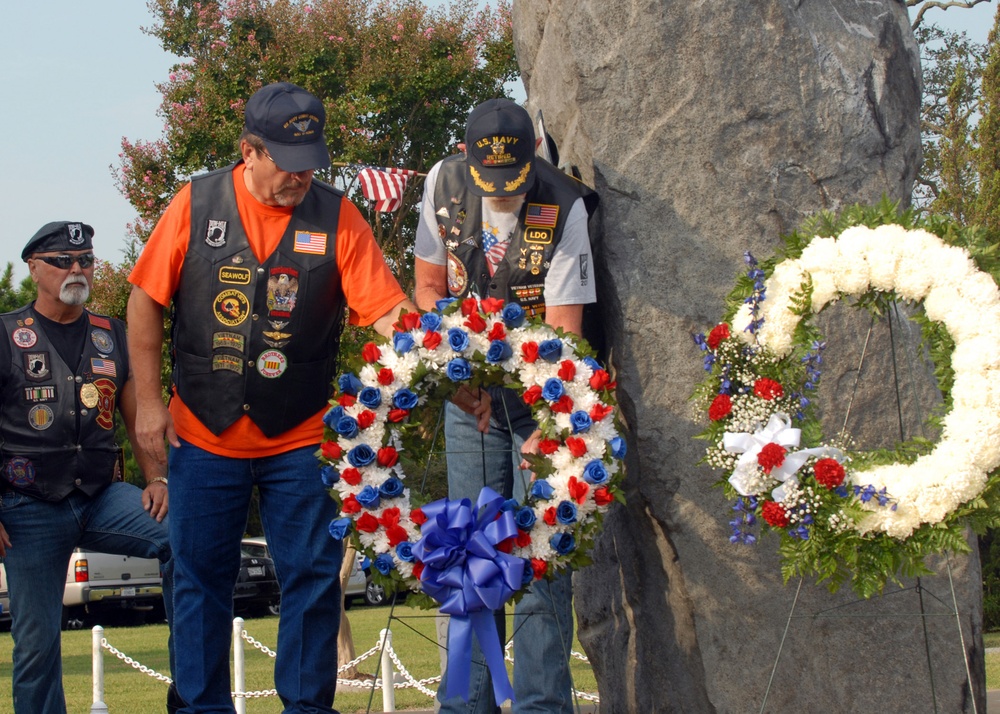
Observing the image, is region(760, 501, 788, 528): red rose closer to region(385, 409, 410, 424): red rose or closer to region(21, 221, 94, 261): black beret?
region(385, 409, 410, 424): red rose

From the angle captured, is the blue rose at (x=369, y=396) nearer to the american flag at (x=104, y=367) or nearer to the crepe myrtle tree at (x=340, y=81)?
the american flag at (x=104, y=367)

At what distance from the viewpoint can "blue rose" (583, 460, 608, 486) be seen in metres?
3.97

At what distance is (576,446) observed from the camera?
4.00 meters

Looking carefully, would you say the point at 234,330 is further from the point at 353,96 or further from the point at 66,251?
the point at 353,96

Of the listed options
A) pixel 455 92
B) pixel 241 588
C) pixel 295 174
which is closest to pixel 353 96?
pixel 455 92

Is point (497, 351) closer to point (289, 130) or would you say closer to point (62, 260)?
point (289, 130)

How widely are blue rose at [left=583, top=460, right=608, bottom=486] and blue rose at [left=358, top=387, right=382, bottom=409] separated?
0.76 meters

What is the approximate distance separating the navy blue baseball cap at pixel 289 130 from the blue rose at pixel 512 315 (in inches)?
31.3

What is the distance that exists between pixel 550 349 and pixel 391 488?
2.41 ft

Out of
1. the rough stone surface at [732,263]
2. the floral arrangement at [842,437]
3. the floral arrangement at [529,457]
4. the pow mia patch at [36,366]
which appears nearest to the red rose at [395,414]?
the floral arrangement at [529,457]

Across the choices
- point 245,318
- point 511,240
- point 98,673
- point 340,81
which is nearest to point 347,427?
point 245,318

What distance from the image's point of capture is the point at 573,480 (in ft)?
13.0

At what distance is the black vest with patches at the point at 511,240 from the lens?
4.48m

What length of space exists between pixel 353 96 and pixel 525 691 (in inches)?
408
